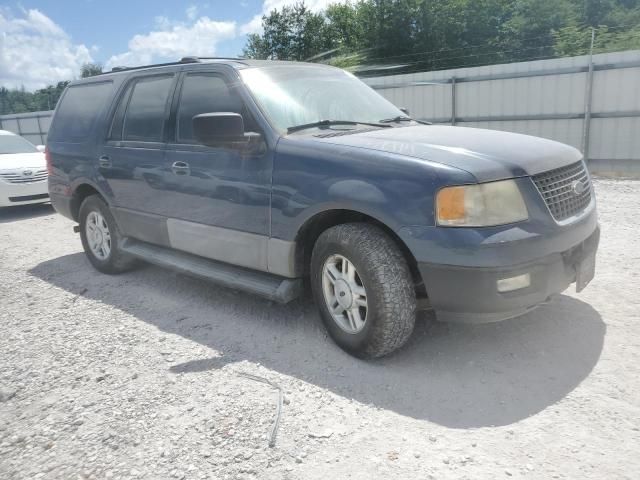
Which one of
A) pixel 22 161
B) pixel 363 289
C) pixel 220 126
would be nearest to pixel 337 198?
pixel 363 289

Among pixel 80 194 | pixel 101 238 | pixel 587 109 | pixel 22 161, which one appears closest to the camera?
pixel 101 238

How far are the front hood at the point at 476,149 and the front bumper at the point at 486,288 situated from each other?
49 cm

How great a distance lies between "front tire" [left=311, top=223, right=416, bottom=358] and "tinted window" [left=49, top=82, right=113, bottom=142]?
10.2ft

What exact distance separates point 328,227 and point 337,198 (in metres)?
0.38

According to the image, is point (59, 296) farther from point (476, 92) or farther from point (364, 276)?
point (476, 92)

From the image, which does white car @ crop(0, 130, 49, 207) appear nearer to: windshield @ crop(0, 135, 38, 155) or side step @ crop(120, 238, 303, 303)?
windshield @ crop(0, 135, 38, 155)

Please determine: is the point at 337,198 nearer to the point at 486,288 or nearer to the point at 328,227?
the point at 328,227

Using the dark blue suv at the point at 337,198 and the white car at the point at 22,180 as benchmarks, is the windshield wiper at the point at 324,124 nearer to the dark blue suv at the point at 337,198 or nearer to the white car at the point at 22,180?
the dark blue suv at the point at 337,198

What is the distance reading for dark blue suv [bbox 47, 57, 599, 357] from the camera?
2885 mm

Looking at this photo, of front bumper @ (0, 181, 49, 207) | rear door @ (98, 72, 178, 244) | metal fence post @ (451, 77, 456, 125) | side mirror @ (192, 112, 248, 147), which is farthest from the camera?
metal fence post @ (451, 77, 456, 125)

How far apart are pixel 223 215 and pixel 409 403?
1.90 m

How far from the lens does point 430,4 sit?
1480 inches

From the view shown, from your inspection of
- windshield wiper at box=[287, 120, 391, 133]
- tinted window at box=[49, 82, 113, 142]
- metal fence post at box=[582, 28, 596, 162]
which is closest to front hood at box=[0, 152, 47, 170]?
tinted window at box=[49, 82, 113, 142]

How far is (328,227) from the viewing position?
357 centimetres
